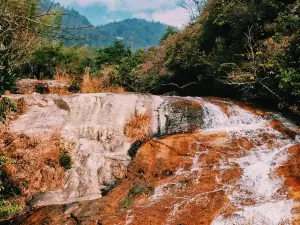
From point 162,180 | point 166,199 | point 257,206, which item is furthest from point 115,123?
point 257,206

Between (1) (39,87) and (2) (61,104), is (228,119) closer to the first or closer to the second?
(2) (61,104)

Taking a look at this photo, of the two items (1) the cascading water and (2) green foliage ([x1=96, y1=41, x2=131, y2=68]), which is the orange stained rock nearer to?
(1) the cascading water

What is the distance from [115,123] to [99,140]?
0.68 m

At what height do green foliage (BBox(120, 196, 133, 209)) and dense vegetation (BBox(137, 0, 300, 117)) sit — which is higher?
dense vegetation (BBox(137, 0, 300, 117))

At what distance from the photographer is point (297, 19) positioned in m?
9.70

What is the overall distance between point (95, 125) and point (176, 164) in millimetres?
2982

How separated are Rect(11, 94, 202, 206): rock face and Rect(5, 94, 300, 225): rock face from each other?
3 cm

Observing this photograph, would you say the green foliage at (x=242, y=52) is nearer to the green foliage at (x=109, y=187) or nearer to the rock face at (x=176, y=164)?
the rock face at (x=176, y=164)

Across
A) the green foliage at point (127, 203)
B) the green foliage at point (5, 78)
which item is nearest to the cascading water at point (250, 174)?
the green foliage at point (127, 203)

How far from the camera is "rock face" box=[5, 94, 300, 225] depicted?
6020 millimetres

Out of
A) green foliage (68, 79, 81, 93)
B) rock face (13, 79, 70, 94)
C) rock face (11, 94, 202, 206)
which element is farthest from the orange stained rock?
rock face (13, 79, 70, 94)

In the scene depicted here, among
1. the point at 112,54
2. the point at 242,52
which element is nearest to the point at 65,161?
the point at 242,52

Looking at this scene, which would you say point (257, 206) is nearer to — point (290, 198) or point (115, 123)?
point (290, 198)

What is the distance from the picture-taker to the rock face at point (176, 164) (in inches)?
237
